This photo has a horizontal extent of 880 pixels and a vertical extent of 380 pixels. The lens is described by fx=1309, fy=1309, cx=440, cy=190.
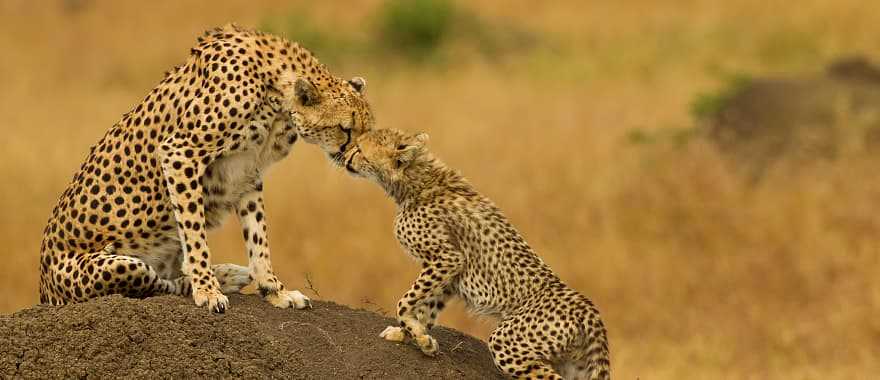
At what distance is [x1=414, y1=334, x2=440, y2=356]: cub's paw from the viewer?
539 centimetres

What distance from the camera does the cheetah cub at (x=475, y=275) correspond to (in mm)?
5316

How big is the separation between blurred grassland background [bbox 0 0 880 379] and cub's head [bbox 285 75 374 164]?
65.9 inches

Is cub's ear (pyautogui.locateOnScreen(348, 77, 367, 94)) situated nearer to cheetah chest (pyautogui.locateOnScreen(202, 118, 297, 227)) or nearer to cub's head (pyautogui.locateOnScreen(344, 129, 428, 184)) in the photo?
cub's head (pyautogui.locateOnScreen(344, 129, 428, 184))

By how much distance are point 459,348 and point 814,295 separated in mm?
6238

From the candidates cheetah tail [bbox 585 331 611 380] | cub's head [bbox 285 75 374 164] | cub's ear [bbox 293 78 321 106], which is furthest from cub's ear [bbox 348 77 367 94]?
cheetah tail [bbox 585 331 611 380]

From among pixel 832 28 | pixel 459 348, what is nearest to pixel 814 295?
Result: pixel 459 348

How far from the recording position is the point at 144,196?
5551 millimetres

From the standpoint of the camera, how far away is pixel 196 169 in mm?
5363

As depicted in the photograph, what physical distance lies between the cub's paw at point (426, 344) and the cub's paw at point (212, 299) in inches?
31.5

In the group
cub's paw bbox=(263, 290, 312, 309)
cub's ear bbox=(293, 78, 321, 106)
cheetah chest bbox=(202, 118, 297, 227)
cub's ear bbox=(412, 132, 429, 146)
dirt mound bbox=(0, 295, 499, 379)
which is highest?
cub's ear bbox=(412, 132, 429, 146)

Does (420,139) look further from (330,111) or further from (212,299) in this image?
(212,299)

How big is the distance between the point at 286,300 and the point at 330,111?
2.76ft

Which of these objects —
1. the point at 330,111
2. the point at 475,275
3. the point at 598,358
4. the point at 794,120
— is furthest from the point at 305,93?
the point at 794,120

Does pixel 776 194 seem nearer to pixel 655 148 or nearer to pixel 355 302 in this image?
pixel 655 148
